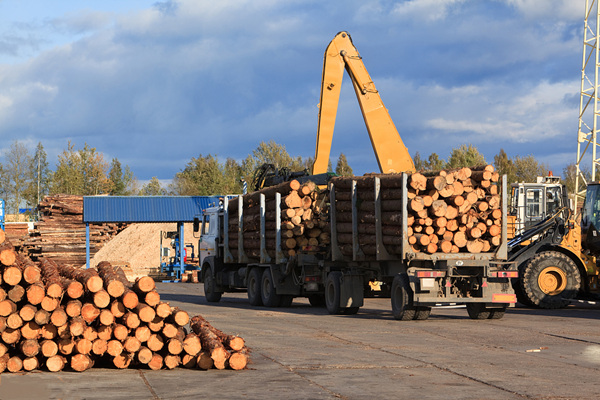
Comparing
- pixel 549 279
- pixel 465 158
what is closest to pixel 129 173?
pixel 465 158

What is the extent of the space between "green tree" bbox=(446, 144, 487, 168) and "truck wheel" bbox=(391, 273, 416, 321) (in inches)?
2116

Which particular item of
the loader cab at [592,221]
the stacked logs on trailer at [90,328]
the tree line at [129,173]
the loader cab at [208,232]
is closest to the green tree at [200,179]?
the tree line at [129,173]

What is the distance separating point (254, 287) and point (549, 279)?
26.2ft

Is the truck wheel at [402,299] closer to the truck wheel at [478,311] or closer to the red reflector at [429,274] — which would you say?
the red reflector at [429,274]

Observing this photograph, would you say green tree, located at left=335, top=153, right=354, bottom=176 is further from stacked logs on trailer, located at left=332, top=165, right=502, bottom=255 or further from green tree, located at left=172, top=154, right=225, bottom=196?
stacked logs on trailer, located at left=332, top=165, right=502, bottom=255

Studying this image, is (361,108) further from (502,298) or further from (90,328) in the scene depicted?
(90,328)

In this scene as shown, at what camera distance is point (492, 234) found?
1686 cm

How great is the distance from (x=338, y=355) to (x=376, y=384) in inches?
97.2

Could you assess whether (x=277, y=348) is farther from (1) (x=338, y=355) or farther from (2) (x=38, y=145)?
(2) (x=38, y=145)

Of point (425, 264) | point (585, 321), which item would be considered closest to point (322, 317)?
point (425, 264)

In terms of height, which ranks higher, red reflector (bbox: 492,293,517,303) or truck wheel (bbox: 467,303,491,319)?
red reflector (bbox: 492,293,517,303)

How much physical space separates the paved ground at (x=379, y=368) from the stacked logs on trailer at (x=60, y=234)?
114ft

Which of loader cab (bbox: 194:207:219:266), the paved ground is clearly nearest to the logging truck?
the paved ground

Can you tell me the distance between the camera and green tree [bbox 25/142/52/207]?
7744 centimetres
